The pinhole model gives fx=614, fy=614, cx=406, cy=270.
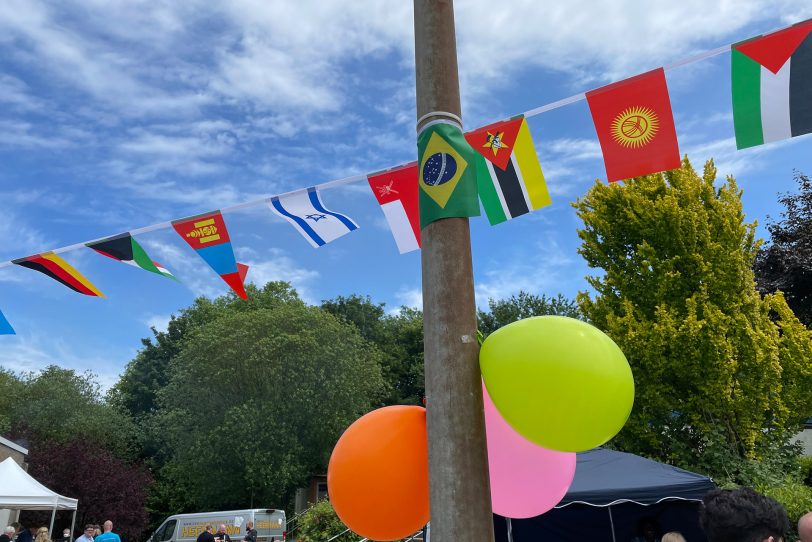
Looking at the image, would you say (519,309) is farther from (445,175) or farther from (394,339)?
(445,175)

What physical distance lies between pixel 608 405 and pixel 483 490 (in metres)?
0.56

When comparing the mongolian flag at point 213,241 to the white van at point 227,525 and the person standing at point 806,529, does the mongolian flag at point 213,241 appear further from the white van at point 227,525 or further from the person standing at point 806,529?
the white van at point 227,525

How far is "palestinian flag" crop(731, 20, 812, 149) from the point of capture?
4566 millimetres

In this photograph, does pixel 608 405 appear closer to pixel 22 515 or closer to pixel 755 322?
pixel 755 322

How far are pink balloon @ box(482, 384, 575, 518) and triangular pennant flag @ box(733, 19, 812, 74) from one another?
3.45 metres

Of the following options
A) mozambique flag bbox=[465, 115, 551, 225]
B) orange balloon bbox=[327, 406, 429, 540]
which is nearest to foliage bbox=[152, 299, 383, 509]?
mozambique flag bbox=[465, 115, 551, 225]

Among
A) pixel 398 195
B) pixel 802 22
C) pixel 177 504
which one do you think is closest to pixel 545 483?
pixel 398 195

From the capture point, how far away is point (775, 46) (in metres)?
4.66

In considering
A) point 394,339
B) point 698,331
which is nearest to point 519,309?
point 394,339

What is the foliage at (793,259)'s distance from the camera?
2030 centimetres

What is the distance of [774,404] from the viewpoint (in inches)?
507

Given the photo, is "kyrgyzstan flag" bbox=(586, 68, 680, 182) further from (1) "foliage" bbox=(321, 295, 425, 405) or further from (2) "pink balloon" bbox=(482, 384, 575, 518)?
(1) "foliage" bbox=(321, 295, 425, 405)

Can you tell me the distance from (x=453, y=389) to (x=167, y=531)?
2073cm

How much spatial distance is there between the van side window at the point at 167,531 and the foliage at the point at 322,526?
7338mm
